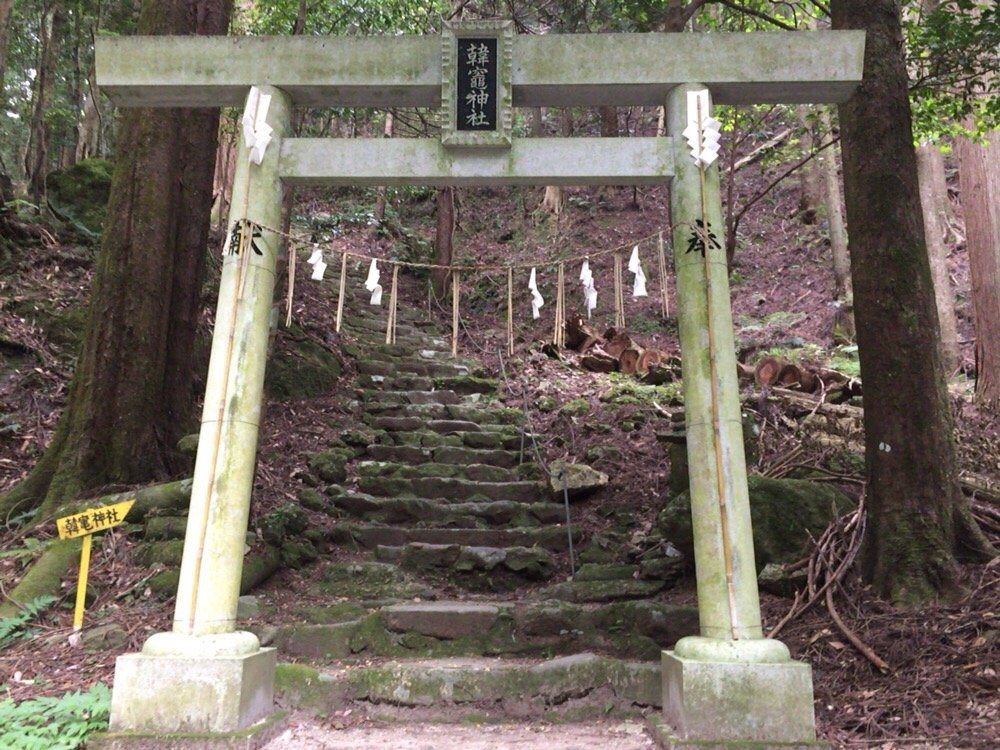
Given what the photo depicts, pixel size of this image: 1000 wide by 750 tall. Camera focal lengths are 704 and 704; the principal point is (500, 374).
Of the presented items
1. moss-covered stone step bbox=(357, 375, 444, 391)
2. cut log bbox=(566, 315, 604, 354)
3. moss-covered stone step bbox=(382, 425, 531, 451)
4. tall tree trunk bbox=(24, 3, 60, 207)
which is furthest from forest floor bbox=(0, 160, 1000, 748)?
tall tree trunk bbox=(24, 3, 60, 207)

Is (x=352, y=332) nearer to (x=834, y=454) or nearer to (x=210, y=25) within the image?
(x=210, y=25)

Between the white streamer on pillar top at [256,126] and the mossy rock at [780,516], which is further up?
the white streamer on pillar top at [256,126]

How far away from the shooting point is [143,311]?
661 centimetres

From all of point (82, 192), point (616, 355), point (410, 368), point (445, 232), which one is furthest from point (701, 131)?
point (445, 232)

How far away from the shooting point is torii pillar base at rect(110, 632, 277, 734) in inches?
137

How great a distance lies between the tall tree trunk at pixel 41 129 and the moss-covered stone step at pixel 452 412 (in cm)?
594

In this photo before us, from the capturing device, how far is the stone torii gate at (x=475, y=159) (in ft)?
12.4

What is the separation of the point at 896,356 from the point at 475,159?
9.94 feet

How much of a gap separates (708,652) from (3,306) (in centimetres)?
865

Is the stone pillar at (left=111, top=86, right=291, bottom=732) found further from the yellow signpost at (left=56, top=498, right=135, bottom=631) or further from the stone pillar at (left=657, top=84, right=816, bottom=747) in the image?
the stone pillar at (left=657, top=84, right=816, bottom=747)

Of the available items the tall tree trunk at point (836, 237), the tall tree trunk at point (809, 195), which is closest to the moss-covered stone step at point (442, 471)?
the tall tree trunk at point (836, 237)

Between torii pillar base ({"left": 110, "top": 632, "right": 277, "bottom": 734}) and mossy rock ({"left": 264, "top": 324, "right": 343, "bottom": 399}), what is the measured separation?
580cm

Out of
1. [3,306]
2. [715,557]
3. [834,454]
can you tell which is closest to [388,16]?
[3,306]

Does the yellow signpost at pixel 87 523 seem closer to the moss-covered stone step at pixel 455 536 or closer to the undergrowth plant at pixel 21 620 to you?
the undergrowth plant at pixel 21 620
